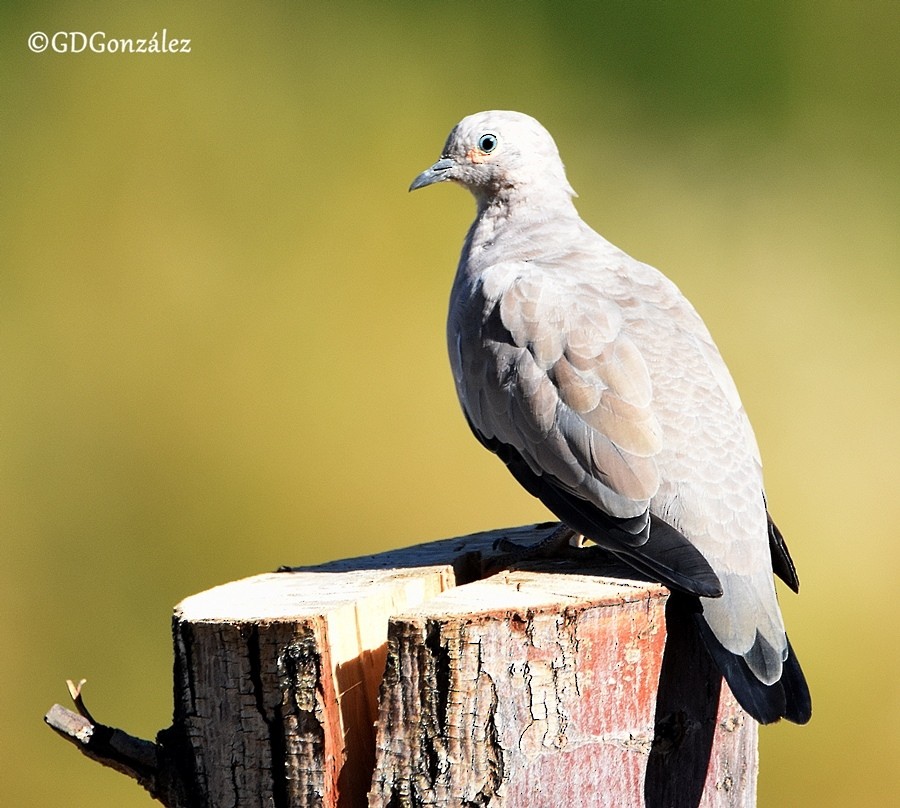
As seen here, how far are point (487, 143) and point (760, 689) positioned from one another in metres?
2.03

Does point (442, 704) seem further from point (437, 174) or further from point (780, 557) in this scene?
point (437, 174)

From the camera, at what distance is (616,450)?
3.11 metres

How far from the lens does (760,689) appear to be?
9.19 ft

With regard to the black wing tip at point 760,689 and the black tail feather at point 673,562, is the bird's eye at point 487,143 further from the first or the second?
the black wing tip at point 760,689

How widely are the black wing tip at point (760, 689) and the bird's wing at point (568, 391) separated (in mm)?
304

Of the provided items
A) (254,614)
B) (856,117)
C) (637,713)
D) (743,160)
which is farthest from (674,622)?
(856,117)

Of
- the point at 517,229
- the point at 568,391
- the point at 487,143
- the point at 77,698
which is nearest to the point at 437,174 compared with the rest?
the point at 487,143

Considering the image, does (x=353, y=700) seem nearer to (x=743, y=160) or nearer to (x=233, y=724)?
(x=233, y=724)

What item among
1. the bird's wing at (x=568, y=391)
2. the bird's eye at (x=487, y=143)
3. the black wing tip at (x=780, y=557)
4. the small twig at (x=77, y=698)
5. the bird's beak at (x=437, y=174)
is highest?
the bird's eye at (x=487, y=143)

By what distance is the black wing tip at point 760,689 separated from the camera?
277 centimetres

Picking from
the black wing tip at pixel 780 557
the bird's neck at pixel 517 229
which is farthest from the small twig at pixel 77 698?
the black wing tip at pixel 780 557

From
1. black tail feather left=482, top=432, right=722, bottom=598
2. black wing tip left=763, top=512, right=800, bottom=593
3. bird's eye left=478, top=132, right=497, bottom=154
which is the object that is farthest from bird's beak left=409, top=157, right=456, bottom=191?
black wing tip left=763, top=512, right=800, bottom=593

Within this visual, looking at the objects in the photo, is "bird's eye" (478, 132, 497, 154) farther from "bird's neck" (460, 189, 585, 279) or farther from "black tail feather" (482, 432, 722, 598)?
"black tail feather" (482, 432, 722, 598)

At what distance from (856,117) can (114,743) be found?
6332 mm
